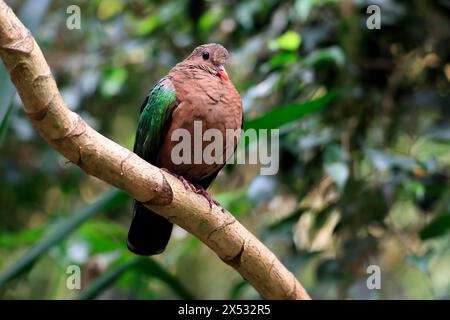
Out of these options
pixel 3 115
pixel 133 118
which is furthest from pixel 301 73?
pixel 133 118

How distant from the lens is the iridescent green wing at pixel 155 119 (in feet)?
8.20

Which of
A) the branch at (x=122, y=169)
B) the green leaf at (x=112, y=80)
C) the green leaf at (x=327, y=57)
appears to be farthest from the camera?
the green leaf at (x=112, y=80)

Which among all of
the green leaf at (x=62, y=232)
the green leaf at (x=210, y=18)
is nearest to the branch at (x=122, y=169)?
the green leaf at (x=62, y=232)

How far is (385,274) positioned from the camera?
3.90 metres

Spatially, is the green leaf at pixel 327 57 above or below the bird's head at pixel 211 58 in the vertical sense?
above

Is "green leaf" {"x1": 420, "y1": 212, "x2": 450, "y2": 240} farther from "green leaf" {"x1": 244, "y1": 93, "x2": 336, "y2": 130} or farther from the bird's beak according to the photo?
the bird's beak

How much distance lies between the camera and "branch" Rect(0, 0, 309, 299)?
157 centimetres

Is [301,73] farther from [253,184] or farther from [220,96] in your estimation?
[220,96]

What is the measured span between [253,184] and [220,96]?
801mm

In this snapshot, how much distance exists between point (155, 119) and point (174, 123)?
0.07m

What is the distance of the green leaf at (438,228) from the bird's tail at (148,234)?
1073 mm

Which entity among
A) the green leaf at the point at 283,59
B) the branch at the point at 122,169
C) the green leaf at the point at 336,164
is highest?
the green leaf at the point at 283,59

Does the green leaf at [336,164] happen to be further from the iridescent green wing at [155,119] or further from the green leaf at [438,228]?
the iridescent green wing at [155,119]

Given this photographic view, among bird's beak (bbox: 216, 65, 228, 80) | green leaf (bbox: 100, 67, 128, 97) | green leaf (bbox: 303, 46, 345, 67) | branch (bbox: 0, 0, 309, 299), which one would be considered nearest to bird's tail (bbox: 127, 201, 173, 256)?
branch (bbox: 0, 0, 309, 299)
